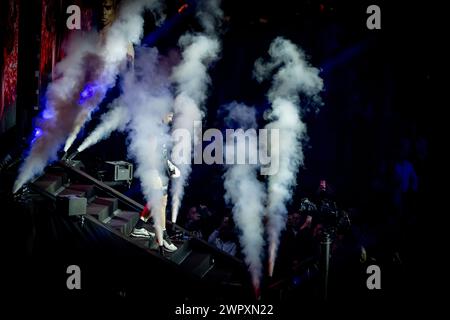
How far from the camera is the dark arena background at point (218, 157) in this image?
19.9 feet

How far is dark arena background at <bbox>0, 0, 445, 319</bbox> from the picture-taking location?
19.9 ft

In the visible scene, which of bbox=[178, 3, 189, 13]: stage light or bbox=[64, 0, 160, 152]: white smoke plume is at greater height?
bbox=[178, 3, 189, 13]: stage light

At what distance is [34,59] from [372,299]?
22.1 feet

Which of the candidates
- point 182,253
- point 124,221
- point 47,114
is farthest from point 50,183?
point 182,253

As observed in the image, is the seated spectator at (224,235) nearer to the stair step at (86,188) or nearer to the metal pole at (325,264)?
the stair step at (86,188)

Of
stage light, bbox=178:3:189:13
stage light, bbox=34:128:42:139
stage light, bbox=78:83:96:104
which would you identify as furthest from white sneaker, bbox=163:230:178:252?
stage light, bbox=178:3:189:13

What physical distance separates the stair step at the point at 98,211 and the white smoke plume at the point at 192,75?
2974 mm

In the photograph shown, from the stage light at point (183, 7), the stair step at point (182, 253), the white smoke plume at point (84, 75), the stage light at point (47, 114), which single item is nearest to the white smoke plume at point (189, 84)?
the stage light at point (183, 7)

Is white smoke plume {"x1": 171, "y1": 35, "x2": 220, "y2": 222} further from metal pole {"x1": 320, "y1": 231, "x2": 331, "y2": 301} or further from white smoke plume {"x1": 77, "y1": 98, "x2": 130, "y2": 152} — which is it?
metal pole {"x1": 320, "y1": 231, "x2": 331, "y2": 301}

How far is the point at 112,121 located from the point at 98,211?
3.56 m

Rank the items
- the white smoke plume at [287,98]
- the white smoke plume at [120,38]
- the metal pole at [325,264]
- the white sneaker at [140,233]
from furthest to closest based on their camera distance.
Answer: the white smoke plume at [287,98]
the white smoke plume at [120,38]
the white sneaker at [140,233]
the metal pole at [325,264]

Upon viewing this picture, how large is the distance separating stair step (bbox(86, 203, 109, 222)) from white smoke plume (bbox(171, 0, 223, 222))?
2.97m

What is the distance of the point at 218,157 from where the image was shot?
35.6ft

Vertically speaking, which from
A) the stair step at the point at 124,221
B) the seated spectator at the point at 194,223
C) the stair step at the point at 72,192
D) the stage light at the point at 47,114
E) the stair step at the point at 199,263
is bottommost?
the stair step at the point at 199,263
